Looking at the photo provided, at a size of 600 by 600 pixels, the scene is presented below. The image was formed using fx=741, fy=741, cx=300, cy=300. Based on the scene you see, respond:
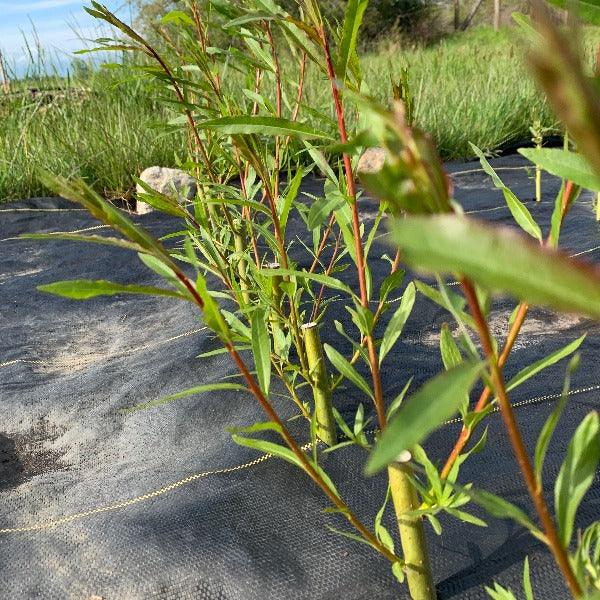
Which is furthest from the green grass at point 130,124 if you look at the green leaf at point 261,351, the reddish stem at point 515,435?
the reddish stem at point 515,435

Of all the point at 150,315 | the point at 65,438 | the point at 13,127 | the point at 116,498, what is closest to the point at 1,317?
the point at 150,315

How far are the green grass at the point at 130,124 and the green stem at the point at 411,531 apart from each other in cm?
377

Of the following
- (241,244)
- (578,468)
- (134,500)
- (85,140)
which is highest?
(578,468)

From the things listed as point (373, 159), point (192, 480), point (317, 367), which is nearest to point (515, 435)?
point (317, 367)

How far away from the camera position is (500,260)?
0.20 meters

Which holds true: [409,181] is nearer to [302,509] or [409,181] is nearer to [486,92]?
[302,509]

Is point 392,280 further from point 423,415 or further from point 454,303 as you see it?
point 423,415

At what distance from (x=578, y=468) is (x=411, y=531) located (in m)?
0.51

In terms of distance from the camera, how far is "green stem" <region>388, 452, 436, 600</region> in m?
0.95

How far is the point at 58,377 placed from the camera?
264 centimetres

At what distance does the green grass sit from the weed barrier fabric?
236 cm

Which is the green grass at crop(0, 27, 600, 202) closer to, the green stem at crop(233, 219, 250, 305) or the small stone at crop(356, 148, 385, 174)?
the small stone at crop(356, 148, 385, 174)

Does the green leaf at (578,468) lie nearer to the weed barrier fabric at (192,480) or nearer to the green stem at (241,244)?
the weed barrier fabric at (192,480)

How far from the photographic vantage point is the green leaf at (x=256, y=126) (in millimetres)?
734
